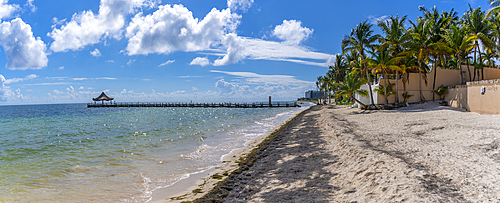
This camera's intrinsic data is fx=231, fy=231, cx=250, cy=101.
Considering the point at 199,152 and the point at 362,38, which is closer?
the point at 199,152

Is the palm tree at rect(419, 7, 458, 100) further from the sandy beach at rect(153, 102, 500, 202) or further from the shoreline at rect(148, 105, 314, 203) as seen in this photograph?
the shoreline at rect(148, 105, 314, 203)

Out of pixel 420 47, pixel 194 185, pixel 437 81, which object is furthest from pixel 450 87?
pixel 194 185

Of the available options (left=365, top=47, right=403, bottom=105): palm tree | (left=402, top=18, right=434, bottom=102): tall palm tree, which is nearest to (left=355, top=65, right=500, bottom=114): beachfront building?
(left=402, top=18, right=434, bottom=102): tall palm tree

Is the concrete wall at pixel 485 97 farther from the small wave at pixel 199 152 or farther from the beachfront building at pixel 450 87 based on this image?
the small wave at pixel 199 152

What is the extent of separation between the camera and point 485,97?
15.7m

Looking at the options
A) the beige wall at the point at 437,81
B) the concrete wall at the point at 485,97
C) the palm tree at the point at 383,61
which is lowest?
the concrete wall at the point at 485,97

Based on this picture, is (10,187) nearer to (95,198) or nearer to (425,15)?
(95,198)

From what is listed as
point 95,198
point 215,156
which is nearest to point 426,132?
point 215,156

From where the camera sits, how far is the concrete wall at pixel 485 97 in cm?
1473

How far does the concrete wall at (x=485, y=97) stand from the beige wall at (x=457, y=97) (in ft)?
4.49

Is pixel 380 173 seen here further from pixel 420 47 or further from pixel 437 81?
pixel 437 81

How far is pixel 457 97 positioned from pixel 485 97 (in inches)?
197

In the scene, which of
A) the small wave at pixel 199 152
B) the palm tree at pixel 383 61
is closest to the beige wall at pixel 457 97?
the palm tree at pixel 383 61

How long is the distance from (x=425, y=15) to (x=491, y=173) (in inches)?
1269
